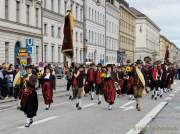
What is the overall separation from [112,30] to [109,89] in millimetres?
84961

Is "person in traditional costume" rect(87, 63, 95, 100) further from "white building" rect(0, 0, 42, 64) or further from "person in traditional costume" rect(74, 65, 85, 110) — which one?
"white building" rect(0, 0, 42, 64)

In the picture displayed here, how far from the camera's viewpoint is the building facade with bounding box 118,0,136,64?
11700 centimetres

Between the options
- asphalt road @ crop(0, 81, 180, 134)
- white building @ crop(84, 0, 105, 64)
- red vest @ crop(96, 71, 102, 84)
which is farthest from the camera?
white building @ crop(84, 0, 105, 64)

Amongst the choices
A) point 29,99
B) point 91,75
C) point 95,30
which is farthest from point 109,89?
point 95,30

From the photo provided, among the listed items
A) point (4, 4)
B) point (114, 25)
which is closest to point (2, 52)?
point (4, 4)

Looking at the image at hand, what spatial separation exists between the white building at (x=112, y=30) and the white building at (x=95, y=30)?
4162mm

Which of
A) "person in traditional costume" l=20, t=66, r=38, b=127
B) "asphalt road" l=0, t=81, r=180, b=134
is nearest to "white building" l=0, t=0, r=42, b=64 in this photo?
"asphalt road" l=0, t=81, r=180, b=134

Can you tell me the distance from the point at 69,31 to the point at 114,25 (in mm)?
75044

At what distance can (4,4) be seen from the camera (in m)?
46.3

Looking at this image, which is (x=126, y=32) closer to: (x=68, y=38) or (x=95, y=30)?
(x=95, y=30)

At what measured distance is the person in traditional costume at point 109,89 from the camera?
19647mm

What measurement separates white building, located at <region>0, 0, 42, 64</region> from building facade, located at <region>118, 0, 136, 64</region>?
55562 mm

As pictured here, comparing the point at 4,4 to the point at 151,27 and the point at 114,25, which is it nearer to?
the point at 114,25

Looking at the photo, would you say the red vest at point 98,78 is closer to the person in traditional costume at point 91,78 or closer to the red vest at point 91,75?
the person in traditional costume at point 91,78
